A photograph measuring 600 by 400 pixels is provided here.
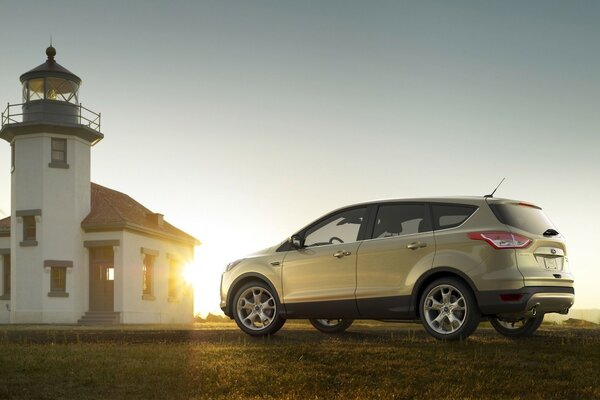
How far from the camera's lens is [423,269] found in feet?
31.9

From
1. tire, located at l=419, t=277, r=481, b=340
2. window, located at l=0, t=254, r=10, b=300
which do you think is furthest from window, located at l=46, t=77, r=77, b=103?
tire, located at l=419, t=277, r=481, b=340

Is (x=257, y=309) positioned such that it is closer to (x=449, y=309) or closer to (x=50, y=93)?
(x=449, y=309)

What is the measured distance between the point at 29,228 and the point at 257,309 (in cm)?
2544

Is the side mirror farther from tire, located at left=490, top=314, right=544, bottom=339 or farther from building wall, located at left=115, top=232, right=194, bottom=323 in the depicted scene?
building wall, located at left=115, top=232, right=194, bottom=323

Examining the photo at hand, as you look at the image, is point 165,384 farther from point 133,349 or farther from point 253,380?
point 133,349

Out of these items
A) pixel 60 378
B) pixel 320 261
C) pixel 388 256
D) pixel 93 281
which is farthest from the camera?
pixel 93 281

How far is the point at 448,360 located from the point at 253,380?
2.23 metres

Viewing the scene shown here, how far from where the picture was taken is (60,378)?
8.23 meters

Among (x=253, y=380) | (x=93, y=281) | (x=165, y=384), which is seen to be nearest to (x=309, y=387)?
(x=253, y=380)

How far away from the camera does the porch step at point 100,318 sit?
33.3m

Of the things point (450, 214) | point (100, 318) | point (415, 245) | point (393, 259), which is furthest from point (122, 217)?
point (450, 214)

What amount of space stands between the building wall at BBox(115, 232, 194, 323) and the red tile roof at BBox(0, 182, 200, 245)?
1.58 ft

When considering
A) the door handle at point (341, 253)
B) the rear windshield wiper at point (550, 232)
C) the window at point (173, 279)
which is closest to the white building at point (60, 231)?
the window at point (173, 279)

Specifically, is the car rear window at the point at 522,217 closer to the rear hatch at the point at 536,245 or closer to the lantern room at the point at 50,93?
the rear hatch at the point at 536,245
